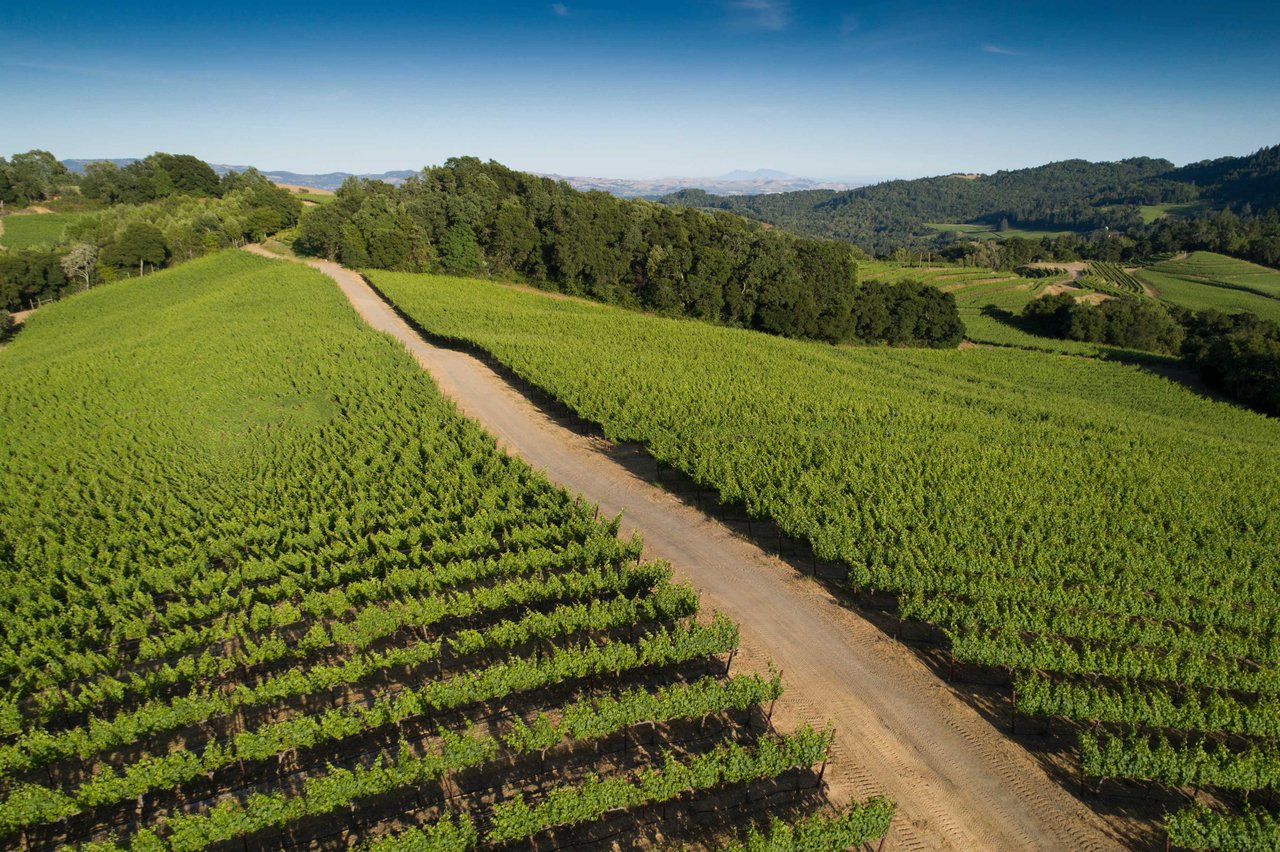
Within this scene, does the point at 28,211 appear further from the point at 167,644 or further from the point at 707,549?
the point at 707,549

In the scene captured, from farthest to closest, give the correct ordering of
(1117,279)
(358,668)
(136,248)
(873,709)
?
(1117,279), (136,248), (873,709), (358,668)

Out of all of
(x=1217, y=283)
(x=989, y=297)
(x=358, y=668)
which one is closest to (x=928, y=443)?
(x=358, y=668)

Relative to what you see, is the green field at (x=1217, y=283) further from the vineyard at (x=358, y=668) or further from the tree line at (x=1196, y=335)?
the vineyard at (x=358, y=668)

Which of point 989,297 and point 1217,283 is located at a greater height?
point 1217,283

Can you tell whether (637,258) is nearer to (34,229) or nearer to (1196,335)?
(1196,335)

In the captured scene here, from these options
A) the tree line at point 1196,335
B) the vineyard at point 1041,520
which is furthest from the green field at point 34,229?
the tree line at point 1196,335

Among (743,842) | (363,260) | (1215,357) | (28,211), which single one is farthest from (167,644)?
(28,211)

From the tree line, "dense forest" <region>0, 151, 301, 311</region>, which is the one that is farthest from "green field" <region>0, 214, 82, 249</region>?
the tree line
